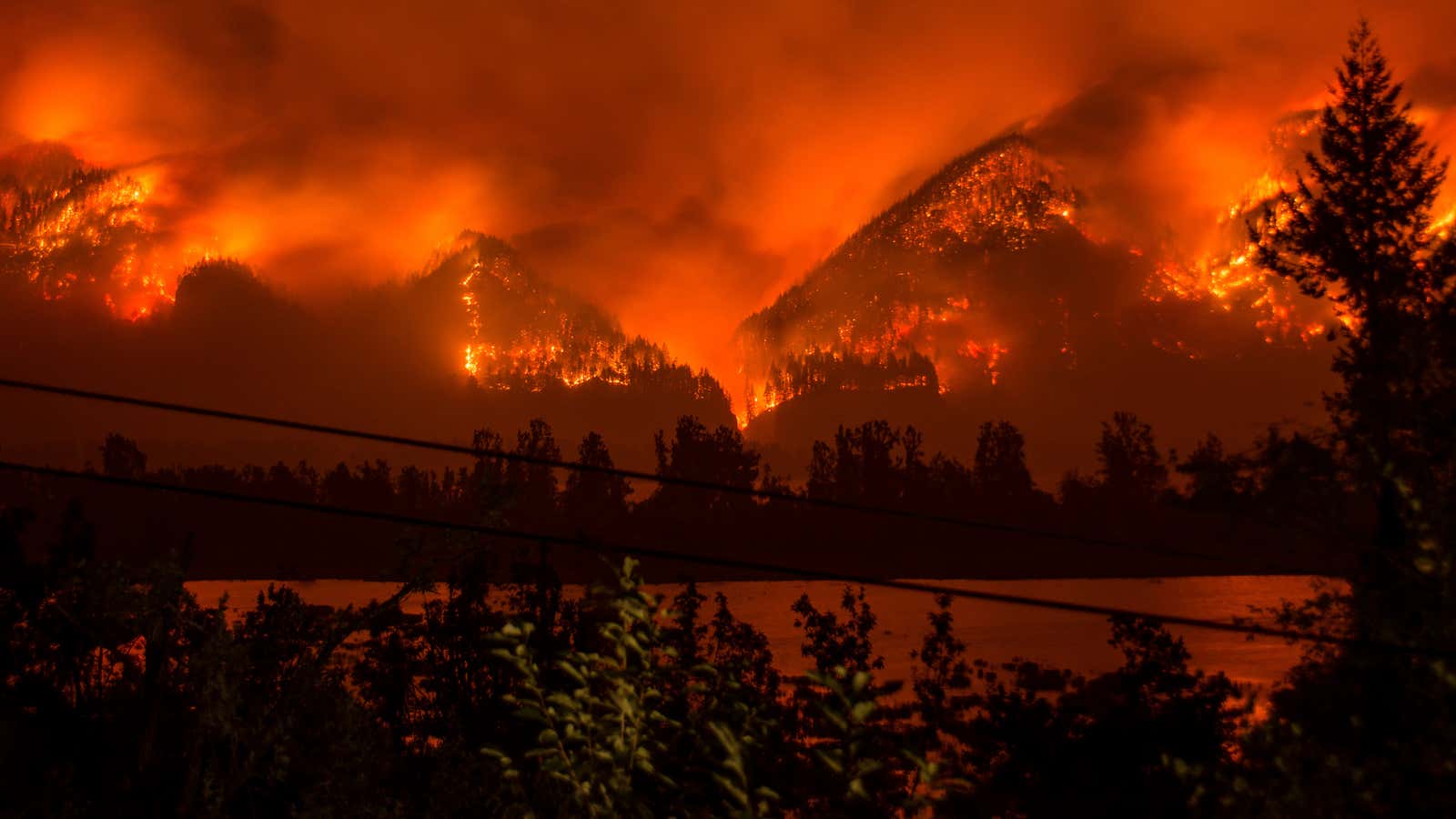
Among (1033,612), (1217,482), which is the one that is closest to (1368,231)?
(1217,482)

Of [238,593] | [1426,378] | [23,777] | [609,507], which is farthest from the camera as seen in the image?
[609,507]

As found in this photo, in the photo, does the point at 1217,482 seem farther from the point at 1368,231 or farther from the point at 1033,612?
the point at 1033,612

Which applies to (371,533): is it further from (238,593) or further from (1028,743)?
(1028,743)

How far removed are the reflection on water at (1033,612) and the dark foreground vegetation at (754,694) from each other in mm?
18754

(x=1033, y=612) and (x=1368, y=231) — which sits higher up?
(x=1368, y=231)

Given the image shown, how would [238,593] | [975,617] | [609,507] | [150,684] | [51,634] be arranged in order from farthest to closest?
[609,507] → [238,593] → [975,617] → [51,634] → [150,684]

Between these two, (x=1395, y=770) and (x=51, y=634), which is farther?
(x=51, y=634)

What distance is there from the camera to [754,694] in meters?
9.69

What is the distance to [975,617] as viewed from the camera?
112 meters

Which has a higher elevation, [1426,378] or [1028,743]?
[1426,378]

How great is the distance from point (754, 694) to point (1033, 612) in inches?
4273

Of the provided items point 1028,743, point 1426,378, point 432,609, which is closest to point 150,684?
point 1426,378

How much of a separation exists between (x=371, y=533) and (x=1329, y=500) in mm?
148093

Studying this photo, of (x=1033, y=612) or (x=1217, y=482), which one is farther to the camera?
(x=1033, y=612)
